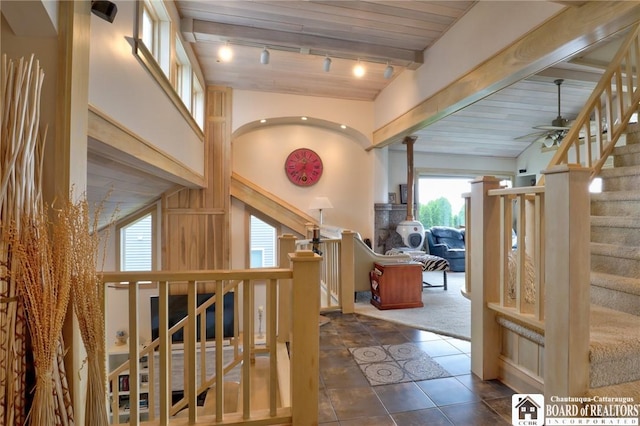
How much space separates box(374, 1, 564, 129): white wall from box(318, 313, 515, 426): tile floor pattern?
2671mm

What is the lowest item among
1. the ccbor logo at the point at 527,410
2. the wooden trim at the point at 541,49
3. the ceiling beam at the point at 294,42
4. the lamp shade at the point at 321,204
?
the ccbor logo at the point at 527,410

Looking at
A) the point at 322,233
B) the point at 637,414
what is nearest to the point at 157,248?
the point at 322,233

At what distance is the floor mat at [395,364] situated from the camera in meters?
2.02

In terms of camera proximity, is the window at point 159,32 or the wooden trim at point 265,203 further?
the wooden trim at point 265,203

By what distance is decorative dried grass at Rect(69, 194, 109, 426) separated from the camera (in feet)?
3.93

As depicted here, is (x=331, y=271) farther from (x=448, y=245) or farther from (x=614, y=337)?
(x=448, y=245)

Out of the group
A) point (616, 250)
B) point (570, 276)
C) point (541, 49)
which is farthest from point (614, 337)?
point (541, 49)

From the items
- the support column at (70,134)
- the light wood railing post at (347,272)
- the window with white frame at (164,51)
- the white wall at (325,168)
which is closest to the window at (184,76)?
the window with white frame at (164,51)

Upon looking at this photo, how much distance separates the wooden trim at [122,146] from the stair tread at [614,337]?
267cm

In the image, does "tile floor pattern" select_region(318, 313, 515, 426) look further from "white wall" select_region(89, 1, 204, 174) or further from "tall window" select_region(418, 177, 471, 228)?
"tall window" select_region(418, 177, 471, 228)

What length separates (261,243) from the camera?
570 cm

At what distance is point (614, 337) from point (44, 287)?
100 inches

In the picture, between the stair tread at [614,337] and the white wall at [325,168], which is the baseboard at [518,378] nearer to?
the stair tread at [614,337]

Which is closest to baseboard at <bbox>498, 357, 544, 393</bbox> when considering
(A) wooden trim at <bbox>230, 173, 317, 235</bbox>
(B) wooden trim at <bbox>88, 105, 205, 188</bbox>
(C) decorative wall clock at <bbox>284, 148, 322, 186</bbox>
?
(B) wooden trim at <bbox>88, 105, 205, 188</bbox>
